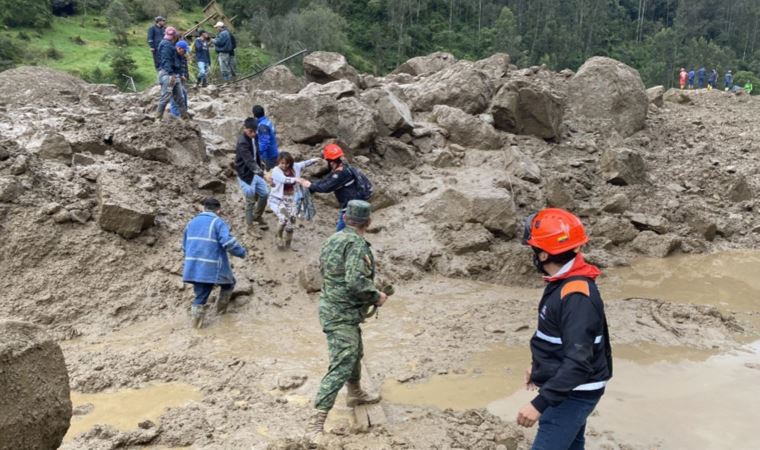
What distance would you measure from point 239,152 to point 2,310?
10.8 feet

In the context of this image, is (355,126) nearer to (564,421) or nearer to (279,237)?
(279,237)

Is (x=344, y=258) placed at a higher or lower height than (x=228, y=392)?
higher

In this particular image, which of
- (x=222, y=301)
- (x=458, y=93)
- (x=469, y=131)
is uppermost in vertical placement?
(x=458, y=93)

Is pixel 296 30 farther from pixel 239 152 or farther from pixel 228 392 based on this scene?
pixel 228 392

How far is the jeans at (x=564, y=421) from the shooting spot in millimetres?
2643

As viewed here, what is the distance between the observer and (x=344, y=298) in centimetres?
403

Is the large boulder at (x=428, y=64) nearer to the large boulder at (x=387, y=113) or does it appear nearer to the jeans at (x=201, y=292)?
the large boulder at (x=387, y=113)

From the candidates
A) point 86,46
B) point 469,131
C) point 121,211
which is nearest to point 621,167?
point 469,131

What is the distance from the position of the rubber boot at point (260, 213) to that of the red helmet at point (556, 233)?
559cm

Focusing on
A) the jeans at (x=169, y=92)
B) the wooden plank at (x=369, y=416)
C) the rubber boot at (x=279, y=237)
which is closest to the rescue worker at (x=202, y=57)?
the jeans at (x=169, y=92)

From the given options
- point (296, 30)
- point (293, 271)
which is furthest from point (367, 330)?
point (296, 30)

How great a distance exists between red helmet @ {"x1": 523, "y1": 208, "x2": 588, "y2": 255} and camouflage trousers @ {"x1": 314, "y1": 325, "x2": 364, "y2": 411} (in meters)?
1.80

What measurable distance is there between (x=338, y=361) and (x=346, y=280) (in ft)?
1.94

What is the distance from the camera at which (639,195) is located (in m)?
10.9
